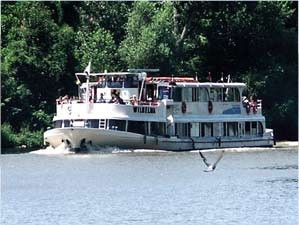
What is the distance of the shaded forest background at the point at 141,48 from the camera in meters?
67.1

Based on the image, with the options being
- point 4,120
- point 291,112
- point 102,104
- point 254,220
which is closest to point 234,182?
point 254,220

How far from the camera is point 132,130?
5991 cm

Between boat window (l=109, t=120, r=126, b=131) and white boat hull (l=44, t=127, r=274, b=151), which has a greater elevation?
boat window (l=109, t=120, r=126, b=131)

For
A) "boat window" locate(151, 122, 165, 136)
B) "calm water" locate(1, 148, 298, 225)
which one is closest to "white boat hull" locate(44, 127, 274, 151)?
"boat window" locate(151, 122, 165, 136)

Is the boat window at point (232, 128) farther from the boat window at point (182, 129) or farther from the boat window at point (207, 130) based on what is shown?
the boat window at point (182, 129)

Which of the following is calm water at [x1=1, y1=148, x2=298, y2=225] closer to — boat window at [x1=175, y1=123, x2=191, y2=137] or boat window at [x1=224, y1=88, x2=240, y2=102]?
boat window at [x1=175, y1=123, x2=191, y2=137]

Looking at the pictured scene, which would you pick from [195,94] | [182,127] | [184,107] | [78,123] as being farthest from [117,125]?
[195,94]

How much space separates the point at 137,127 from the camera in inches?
2371

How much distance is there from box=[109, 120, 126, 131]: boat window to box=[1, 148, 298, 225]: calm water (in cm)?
171

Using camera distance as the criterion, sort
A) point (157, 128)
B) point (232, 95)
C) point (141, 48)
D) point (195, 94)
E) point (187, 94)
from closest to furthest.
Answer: point (157, 128) → point (187, 94) → point (195, 94) → point (232, 95) → point (141, 48)

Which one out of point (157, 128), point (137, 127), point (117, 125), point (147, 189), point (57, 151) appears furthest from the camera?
point (157, 128)

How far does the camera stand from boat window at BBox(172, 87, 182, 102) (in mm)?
61825

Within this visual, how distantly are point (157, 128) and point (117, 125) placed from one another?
3.08m

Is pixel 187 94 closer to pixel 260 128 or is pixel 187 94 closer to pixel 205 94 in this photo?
pixel 205 94
